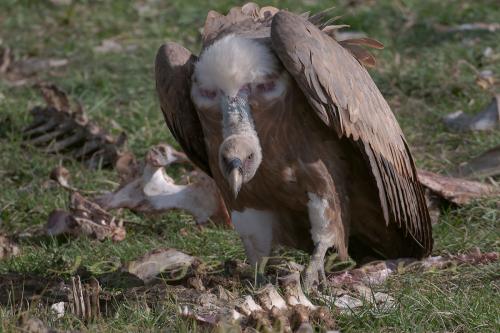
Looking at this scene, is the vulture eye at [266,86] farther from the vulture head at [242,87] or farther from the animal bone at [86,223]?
the animal bone at [86,223]

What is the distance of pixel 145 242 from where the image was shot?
20.5ft

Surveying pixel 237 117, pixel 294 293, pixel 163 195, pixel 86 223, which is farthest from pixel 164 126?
pixel 294 293

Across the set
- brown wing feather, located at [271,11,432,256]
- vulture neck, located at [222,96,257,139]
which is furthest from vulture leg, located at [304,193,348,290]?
vulture neck, located at [222,96,257,139]

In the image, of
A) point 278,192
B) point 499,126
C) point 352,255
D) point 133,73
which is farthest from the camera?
point 133,73

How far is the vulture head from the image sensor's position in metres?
5.10

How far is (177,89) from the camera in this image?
5.42 meters

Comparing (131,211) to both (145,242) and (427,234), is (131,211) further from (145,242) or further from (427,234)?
(427,234)

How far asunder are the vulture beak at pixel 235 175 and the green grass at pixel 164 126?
2.08ft

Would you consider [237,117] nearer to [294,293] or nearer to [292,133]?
[292,133]

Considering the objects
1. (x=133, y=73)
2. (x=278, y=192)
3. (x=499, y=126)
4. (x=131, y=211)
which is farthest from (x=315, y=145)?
(x=133, y=73)

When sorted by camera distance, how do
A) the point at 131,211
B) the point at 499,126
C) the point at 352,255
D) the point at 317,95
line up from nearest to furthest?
the point at 317,95
the point at 352,255
the point at 131,211
the point at 499,126

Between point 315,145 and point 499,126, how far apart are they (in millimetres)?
2442

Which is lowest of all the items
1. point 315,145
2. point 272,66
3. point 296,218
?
point 296,218

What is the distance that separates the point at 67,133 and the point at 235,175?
9.41ft
